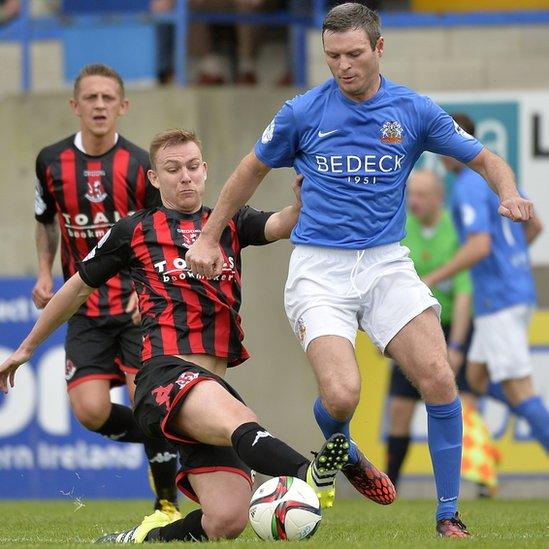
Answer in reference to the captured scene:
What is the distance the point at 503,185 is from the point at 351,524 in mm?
2255

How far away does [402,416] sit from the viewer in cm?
1010

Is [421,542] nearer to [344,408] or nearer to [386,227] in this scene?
[344,408]

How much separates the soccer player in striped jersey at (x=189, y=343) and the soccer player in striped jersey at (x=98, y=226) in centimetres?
122

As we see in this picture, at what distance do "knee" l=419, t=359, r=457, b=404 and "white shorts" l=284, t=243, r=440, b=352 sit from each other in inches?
9.2

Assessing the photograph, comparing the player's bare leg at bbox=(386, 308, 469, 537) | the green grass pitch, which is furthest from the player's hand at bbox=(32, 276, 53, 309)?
the player's bare leg at bbox=(386, 308, 469, 537)

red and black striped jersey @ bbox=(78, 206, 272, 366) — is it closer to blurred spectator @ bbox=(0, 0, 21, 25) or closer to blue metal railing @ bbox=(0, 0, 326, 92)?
blue metal railing @ bbox=(0, 0, 326, 92)

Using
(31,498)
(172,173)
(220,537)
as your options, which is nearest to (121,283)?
(172,173)

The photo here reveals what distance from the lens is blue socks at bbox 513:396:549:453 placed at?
949 cm

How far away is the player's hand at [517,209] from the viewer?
5965mm

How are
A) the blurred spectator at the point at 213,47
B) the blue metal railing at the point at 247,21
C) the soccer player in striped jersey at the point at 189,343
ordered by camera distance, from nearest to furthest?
the soccer player in striped jersey at the point at 189,343, the blue metal railing at the point at 247,21, the blurred spectator at the point at 213,47

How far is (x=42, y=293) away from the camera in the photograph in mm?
7738

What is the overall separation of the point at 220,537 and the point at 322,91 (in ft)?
6.41

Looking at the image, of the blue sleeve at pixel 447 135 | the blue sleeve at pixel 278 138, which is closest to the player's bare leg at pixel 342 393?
Answer: the blue sleeve at pixel 278 138

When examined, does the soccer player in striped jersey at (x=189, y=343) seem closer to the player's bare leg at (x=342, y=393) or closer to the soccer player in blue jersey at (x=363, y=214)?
the soccer player in blue jersey at (x=363, y=214)
